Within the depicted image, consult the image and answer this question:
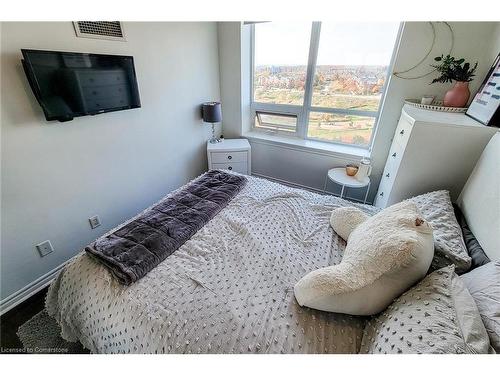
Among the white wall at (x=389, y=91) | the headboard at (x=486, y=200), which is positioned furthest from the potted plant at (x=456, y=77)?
the headboard at (x=486, y=200)

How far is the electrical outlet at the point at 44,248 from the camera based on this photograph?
1.52 metres

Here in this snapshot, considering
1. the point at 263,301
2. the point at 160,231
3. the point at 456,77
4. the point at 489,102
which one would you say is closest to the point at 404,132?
the point at 489,102

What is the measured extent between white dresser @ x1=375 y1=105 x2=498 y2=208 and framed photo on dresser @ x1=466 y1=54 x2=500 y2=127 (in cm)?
4

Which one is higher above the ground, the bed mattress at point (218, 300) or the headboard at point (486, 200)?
the headboard at point (486, 200)

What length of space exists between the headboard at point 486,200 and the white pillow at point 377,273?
0.33 m

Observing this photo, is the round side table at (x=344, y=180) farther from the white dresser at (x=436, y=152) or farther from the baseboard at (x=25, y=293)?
the baseboard at (x=25, y=293)

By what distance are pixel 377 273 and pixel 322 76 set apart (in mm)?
2289

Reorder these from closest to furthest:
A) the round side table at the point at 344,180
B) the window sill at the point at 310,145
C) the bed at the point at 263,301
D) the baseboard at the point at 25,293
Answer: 1. the bed at the point at 263,301
2. the baseboard at the point at 25,293
3. the round side table at the point at 344,180
4. the window sill at the point at 310,145

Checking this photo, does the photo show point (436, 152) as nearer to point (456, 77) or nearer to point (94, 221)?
point (456, 77)

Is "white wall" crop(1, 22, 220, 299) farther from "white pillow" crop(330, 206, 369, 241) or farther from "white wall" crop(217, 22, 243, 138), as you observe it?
"white pillow" crop(330, 206, 369, 241)

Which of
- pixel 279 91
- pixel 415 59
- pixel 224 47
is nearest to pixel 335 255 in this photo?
pixel 415 59

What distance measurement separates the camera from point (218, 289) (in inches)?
38.6

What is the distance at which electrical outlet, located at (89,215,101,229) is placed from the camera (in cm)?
179
